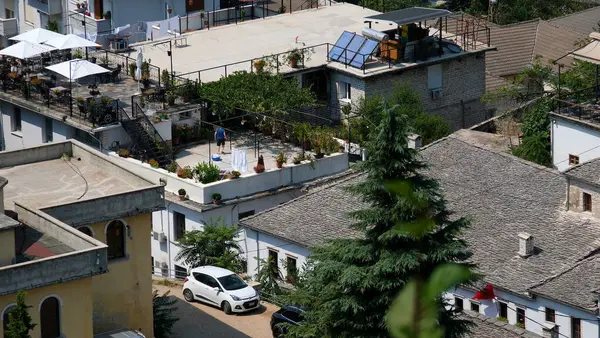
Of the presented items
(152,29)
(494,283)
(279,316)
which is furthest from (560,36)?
(279,316)

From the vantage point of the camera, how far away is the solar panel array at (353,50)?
55250mm

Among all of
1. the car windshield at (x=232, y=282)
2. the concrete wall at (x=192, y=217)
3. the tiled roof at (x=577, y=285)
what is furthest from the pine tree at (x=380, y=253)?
the concrete wall at (x=192, y=217)

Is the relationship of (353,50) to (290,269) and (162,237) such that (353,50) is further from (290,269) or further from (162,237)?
(290,269)

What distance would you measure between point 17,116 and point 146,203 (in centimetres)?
2155

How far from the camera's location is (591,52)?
53.8 meters

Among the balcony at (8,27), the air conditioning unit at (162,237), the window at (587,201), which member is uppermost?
the balcony at (8,27)

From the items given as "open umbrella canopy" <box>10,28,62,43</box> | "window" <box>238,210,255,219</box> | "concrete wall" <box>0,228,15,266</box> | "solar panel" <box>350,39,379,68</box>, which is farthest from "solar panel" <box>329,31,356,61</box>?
"concrete wall" <box>0,228,15,266</box>

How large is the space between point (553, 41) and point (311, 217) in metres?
31.2

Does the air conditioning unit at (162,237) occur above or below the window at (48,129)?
below

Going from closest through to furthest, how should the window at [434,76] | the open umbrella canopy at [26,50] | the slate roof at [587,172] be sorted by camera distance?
1. the slate roof at [587,172]
2. the open umbrella canopy at [26,50]
3. the window at [434,76]

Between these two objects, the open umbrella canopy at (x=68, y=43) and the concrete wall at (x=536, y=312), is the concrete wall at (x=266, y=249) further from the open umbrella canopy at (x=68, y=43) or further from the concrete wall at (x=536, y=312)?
the open umbrella canopy at (x=68, y=43)

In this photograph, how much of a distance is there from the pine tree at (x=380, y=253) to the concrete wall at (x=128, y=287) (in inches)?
213

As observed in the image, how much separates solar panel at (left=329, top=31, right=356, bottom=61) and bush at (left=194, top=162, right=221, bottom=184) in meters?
12.4

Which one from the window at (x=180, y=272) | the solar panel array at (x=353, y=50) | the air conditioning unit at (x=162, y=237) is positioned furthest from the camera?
the solar panel array at (x=353, y=50)
